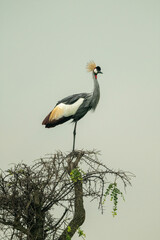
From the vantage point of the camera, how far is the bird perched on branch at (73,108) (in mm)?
5906

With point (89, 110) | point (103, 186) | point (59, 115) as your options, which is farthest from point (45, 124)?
point (103, 186)

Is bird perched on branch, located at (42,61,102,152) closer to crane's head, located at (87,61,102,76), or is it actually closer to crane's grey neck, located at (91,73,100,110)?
crane's grey neck, located at (91,73,100,110)

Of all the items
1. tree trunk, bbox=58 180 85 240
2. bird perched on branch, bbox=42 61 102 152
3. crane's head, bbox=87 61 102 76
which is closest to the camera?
tree trunk, bbox=58 180 85 240

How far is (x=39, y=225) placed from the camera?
170 inches

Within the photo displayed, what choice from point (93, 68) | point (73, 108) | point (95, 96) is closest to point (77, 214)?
point (73, 108)

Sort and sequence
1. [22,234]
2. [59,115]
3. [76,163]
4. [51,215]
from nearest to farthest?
[22,234] → [51,215] → [76,163] → [59,115]

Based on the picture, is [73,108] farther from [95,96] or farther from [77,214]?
[77,214]

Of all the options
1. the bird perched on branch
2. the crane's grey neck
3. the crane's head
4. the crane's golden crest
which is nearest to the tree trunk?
the bird perched on branch

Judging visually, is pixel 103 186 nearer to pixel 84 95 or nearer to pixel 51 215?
pixel 51 215

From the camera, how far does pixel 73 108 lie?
5.90 metres

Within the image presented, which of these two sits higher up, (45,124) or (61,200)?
(45,124)

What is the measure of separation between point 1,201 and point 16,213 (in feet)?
0.68

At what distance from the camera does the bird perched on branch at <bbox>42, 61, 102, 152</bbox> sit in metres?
5.91

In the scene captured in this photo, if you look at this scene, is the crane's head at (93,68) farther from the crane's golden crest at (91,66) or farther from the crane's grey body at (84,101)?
the crane's grey body at (84,101)
